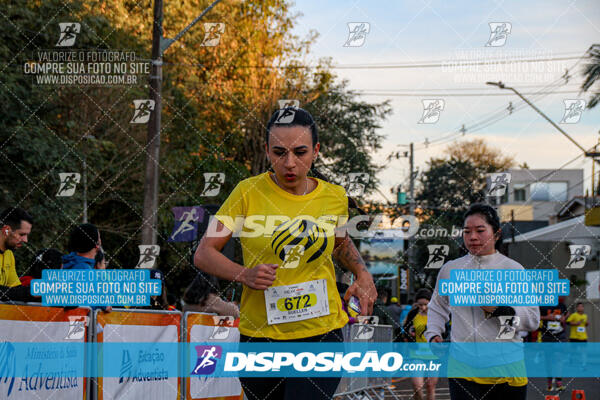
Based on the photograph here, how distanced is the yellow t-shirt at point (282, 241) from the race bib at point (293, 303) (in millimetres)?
26

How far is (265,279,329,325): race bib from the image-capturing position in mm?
3686

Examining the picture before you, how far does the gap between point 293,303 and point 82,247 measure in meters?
4.40

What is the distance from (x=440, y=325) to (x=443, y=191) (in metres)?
49.0

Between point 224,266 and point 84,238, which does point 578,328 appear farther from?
point 224,266

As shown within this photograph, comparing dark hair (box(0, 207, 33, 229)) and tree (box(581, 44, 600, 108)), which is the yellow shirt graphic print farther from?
tree (box(581, 44, 600, 108))

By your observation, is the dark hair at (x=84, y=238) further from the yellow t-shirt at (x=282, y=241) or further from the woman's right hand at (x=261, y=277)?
the woman's right hand at (x=261, y=277)

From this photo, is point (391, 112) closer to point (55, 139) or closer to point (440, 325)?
point (55, 139)

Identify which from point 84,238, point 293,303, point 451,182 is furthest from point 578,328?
point 451,182

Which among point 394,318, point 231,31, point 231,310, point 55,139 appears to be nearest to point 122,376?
point 231,310

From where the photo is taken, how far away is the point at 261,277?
137 inches

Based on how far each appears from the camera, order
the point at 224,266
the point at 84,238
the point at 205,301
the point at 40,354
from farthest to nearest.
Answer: the point at 205,301 < the point at 84,238 < the point at 40,354 < the point at 224,266

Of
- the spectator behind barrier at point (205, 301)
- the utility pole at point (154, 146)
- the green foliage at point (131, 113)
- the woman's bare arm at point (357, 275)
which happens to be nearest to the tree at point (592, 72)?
the green foliage at point (131, 113)

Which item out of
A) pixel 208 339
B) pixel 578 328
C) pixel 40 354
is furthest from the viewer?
pixel 578 328

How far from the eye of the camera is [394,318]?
23.0 metres
